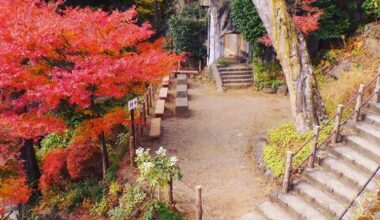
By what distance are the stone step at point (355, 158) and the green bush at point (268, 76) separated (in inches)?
442

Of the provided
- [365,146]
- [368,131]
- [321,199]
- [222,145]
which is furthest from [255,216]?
[222,145]

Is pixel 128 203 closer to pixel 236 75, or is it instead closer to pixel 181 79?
pixel 181 79

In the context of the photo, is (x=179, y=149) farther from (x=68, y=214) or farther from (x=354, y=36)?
(x=354, y=36)

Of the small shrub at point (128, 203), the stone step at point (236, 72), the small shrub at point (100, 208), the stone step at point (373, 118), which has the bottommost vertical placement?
the small shrub at point (100, 208)

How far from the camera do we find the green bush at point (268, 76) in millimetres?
20938

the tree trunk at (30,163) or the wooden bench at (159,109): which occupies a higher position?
the wooden bench at (159,109)

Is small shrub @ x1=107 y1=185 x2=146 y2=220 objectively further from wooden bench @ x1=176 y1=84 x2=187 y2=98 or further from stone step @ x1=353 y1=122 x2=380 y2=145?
wooden bench @ x1=176 y1=84 x2=187 y2=98

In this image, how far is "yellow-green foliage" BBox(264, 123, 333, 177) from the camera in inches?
408

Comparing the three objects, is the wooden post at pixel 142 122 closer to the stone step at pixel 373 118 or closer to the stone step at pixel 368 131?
the stone step at pixel 368 131

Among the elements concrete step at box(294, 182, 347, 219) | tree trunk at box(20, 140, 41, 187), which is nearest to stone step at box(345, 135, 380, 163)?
concrete step at box(294, 182, 347, 219)

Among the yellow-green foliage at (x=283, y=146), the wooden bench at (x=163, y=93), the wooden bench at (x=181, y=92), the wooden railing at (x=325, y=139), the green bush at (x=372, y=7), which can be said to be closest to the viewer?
the wooden railing at (x=325, y=139)

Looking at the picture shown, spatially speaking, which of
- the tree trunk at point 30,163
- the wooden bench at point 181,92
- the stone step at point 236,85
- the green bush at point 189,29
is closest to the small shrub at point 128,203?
the tree trunk at point 30,163

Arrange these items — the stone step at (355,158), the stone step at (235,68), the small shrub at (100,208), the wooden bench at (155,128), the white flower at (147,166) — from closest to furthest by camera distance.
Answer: the stone step at (355,158) → the white flower at (147,166) → the small shrub at (100,208) → the wooden bench at (155,128) → the stone step at (235,68)

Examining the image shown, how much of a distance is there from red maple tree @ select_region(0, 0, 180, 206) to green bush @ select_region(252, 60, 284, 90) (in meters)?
10.4
